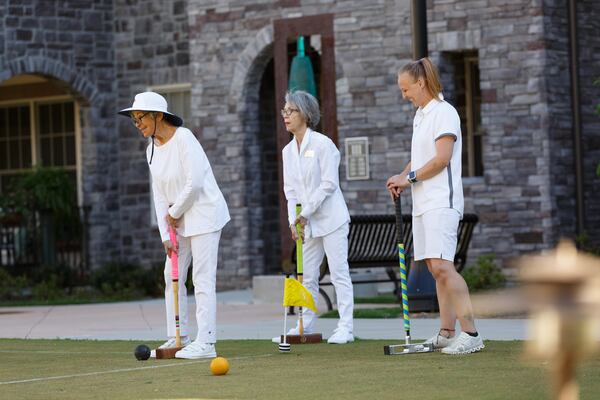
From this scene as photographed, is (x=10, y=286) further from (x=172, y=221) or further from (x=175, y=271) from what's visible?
(x=172, y=221)

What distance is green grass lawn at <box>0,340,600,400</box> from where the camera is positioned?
5742 mm

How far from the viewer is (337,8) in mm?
17531

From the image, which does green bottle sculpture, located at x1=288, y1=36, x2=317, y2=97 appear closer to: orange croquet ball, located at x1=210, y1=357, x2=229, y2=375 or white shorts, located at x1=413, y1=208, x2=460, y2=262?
white shorts, located at x1=413, y1=208, x2=460, y2=262

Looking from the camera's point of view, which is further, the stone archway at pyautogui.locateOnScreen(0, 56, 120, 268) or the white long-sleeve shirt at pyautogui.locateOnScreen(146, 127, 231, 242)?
the stone archway at pyautogui.locateOnScreen(0, 56, 120, 268)

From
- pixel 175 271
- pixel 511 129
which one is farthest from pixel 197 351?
pixel 511 129

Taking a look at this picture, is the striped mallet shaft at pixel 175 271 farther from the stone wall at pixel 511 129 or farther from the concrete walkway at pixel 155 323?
the stone wall at pixel 511 129

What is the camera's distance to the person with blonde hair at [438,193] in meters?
7.57

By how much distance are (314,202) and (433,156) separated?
164 cm

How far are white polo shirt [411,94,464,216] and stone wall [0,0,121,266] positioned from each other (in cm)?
1348

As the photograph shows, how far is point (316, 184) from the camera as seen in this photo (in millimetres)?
9320

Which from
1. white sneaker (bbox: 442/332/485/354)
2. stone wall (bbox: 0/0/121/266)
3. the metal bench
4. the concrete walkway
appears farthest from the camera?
stone wall (bbox: 0/0/121/266)

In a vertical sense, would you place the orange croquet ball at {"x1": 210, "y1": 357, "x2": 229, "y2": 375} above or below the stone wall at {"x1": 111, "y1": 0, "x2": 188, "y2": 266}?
below

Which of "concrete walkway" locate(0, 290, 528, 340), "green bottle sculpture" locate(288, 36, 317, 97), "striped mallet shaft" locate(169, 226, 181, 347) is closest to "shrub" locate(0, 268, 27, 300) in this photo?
"concrete walkway" locate(0, 290, 528, 340)

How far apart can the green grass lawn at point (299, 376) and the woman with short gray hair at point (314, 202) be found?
21.8 inches
